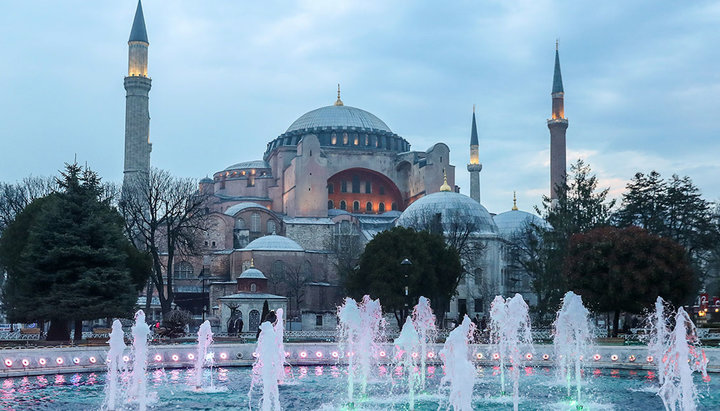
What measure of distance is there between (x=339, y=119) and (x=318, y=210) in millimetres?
11798

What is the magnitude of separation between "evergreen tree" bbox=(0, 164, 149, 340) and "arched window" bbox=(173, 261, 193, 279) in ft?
78.5

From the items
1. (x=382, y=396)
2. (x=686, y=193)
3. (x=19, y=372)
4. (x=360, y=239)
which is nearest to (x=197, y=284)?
(x=360, y=239)

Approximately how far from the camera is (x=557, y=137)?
56438 mm

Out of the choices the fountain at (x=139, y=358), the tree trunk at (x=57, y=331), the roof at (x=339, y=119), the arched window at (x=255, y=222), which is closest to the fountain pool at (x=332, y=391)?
the fountain at (x=139, y=358)

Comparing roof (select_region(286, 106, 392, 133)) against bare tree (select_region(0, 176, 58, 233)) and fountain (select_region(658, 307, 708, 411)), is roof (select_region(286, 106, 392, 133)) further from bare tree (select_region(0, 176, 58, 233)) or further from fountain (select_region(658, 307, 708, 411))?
fountain (select_region(658, 307, 708, 411))

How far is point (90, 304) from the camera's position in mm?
23938

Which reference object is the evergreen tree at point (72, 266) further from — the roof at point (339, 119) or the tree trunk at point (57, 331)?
the roof at point (339, 119)

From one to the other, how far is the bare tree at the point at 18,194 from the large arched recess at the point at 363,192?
2312 cm

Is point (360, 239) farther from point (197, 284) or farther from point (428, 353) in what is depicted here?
point (428, 353)

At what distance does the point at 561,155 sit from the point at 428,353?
1443 inches

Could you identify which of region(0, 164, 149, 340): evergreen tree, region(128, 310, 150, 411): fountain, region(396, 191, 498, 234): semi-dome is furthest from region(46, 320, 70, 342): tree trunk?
region(396, 191, 498, 234): semi-dome

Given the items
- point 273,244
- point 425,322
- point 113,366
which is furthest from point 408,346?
point 273,244

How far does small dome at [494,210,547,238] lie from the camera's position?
54.6 metres

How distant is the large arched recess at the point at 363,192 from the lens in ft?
201
